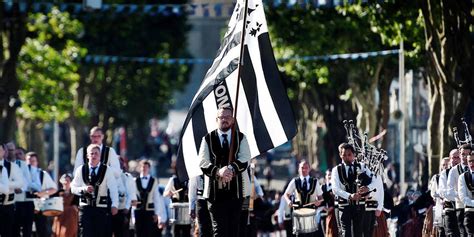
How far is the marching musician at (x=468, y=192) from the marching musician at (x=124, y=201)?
5210mm

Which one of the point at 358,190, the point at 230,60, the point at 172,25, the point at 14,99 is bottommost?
the point at 358,190

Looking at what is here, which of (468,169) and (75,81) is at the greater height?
(75,81)

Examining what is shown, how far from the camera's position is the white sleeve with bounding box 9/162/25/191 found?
2223 centimetres

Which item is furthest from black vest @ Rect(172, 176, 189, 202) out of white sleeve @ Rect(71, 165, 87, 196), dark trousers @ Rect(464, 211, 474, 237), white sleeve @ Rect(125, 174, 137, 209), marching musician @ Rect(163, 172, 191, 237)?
dark trousers @ Rect(464, 211, 474, 237)

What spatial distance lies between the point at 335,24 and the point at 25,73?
13.7 m

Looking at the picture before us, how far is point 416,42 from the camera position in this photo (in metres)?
33.4

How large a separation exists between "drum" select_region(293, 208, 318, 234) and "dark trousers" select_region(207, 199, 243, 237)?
25.9ft

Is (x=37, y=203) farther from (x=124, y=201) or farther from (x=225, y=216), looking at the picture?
(x=225, y=216)

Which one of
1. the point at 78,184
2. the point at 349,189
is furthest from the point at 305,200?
the point at 78,184

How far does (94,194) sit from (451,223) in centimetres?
508

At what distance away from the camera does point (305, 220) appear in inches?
950

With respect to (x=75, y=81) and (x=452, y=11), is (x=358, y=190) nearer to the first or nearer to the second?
(x=452, y=11)

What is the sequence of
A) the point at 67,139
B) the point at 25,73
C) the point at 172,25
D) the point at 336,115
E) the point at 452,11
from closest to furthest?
the point at 452,11 → the point at 25,73 → the point at 336,115 → the point at 172,25 → the point at 67,139

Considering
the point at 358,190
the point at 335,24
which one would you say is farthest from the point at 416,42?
the point at 358,190
